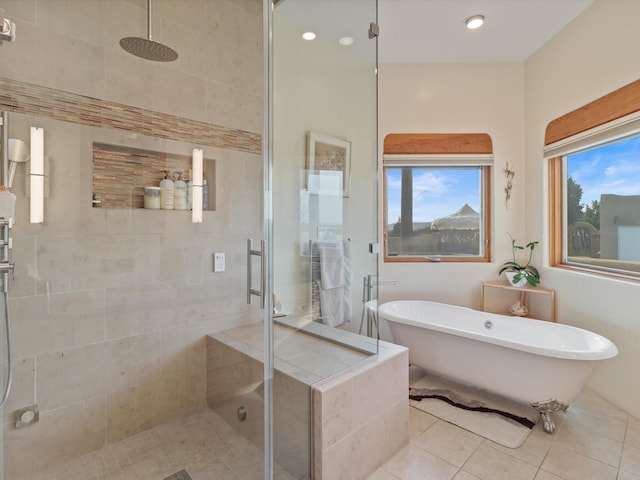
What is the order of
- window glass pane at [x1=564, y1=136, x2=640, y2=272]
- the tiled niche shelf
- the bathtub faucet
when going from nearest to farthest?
the tiled niche shelf < the bathtub faucet < window glass pane at [x1=564, y1=136, x2=640, y2=272]

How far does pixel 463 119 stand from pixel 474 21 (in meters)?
0.87

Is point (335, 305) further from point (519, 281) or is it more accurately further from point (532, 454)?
point (519, 281)

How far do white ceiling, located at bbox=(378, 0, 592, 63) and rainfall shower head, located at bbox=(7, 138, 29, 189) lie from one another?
2401 millimetres

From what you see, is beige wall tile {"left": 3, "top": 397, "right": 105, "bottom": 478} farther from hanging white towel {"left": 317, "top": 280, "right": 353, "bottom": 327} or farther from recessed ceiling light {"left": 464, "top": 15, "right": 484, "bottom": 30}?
recessed ceiling light {"left": 464, "top": 15, "right": 484, "bottom": 30}

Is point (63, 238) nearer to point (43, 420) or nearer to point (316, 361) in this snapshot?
point (43, 420)

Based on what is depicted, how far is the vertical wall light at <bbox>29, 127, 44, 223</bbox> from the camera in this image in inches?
61.4

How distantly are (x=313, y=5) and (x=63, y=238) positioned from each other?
175 cm

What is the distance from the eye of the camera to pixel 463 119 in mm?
3238

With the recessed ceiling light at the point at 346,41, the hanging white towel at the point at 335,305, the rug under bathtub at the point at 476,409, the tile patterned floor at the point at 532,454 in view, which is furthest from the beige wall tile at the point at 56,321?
the rug under bathtub at the point at 476,409

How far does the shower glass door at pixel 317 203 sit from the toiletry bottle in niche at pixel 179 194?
2.75 feet

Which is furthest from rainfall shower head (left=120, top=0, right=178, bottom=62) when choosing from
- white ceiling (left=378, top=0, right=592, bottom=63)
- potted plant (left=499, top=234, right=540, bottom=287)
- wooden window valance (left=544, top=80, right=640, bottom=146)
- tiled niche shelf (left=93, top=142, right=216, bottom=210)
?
potted plant (left=499, top=234, right=540, bottom=287)

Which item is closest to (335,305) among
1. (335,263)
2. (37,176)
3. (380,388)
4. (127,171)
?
(335,263)

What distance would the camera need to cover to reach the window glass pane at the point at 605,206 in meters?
2.34

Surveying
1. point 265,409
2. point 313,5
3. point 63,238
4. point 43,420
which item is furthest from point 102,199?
point 313,5
